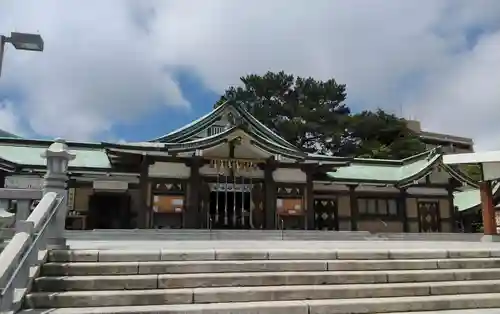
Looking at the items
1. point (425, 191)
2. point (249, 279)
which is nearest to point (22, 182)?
point (249, 279)

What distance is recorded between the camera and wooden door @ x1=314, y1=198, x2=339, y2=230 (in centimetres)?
2195

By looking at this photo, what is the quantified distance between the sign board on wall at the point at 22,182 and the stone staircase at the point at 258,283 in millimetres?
13456

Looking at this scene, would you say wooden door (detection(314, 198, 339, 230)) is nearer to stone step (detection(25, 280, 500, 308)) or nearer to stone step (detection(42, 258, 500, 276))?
stone step (detection(42, 258, 500, 276))

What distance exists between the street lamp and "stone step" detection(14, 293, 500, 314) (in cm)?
492

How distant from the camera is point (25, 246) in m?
5.18

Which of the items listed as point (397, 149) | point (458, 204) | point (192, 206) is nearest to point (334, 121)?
point (397, 149)

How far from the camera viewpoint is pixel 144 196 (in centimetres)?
1836

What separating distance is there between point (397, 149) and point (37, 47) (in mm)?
37369

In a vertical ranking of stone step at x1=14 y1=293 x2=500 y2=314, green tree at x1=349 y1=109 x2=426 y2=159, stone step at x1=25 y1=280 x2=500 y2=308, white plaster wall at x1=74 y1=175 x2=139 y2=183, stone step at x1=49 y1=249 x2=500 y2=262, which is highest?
green tree at x1=349 y1=109 x2=426 y2=159

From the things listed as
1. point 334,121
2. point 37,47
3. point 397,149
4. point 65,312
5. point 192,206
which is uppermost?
point 334,121

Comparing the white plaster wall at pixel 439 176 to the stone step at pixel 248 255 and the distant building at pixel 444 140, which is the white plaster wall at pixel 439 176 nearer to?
the stone step at pixel 248 255

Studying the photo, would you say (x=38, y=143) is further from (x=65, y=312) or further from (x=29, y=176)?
(x=65, y=312)

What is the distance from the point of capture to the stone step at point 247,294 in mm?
5301

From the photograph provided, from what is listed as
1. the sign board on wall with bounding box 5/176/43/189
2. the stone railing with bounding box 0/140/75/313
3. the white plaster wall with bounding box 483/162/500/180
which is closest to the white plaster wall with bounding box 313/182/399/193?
the white plaster wall with bounding box 483/162/500/180
